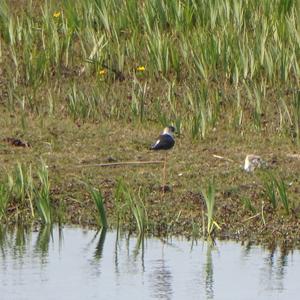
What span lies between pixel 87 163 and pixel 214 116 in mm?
1437

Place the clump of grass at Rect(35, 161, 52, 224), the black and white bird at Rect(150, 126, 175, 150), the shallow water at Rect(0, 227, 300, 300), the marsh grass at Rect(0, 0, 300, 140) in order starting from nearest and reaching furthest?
the shallow water at Rect(0, 227, 300, 300) → the clump of grass at Rect(35, 161, 52, 224) → the black and white bird at Rect(150, 126, 175, 150) → the marsh grass at Rect(0, 0, 300, 140)

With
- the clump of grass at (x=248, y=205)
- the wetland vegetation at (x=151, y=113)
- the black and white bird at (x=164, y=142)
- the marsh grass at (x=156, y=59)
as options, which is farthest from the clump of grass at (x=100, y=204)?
the marsh grass at (x=156, y=59)

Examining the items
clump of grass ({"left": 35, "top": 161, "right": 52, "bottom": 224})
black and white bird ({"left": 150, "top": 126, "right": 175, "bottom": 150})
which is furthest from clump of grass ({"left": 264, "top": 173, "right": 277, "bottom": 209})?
clump of grass ({"left": 35, "top": 161, "right": 52, "bottom": 224})

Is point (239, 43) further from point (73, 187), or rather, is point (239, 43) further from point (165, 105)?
point (73, 187)

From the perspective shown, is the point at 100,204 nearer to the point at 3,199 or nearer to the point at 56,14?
the point at 3,199

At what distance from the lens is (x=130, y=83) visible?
12078 millimetres

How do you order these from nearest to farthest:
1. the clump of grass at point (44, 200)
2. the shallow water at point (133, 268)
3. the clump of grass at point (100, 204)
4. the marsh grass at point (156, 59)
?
the shallow water at point (133, 268), the clump of grass at point (100, 204), the clump of grass at point (44, 200), the marsh grass at point (156, 59)

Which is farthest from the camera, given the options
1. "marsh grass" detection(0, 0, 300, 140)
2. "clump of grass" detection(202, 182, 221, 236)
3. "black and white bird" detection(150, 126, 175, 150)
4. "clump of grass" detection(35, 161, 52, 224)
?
"marsh grass" detection(0, 0, 300, 140)

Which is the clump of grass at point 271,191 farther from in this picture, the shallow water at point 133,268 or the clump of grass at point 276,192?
the shallow water at point 133,268

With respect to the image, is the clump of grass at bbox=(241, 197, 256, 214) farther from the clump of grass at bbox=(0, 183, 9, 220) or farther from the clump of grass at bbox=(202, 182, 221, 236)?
the clump of grass at bbox=(0, 183, 9, 220)

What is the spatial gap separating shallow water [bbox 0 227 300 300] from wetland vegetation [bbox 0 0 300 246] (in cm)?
21

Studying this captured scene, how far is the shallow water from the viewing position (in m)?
7.33

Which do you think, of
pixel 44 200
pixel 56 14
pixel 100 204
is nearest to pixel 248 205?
pixel 100 204

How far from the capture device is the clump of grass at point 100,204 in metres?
8.39
